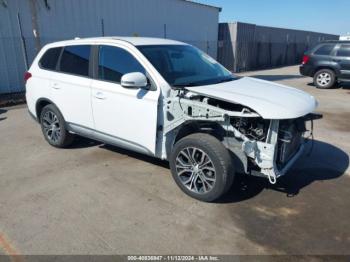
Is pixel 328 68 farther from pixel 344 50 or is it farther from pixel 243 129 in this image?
pixel 243 129

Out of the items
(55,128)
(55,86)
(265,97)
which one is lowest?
(55,128)

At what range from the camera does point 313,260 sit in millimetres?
2930

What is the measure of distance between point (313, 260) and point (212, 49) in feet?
61.6

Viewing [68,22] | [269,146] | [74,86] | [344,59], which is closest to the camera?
[269,146]

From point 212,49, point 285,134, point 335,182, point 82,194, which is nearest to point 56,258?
point 82,194

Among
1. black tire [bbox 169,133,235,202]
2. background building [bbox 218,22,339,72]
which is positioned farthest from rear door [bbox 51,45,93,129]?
background building [bbox 218,22,339,72]

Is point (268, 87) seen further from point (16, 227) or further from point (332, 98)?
point (332, 98)

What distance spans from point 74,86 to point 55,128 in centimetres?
107

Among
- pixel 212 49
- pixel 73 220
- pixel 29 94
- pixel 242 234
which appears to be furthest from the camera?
pixel 212 49

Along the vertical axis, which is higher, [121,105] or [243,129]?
[121,105]

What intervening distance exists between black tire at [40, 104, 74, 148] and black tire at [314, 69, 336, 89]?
10722 millimetres

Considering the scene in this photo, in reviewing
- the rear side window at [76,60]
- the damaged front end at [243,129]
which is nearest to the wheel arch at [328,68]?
the damaged front end at [243,129]

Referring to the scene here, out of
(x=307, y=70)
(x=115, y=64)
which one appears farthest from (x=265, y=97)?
(x=307, y=70)

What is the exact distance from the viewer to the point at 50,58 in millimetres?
5527
